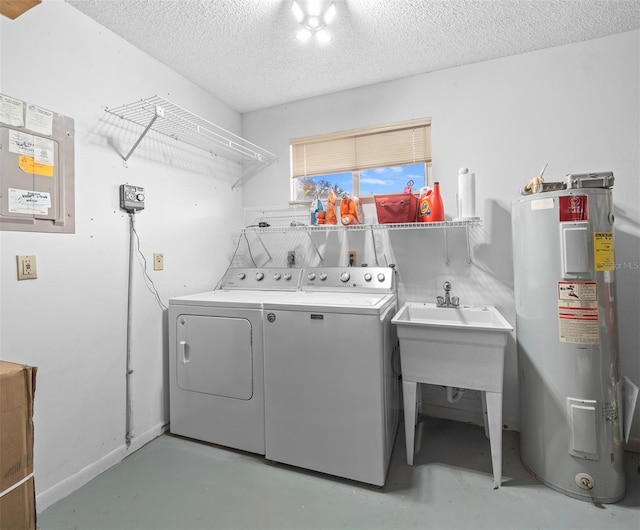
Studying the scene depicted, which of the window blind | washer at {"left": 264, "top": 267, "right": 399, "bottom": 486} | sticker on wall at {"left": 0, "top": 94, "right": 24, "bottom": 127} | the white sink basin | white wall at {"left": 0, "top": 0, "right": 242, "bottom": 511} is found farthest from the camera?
the window blind

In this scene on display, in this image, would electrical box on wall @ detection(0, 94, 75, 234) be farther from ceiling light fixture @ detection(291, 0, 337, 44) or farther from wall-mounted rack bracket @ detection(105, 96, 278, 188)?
ceiling light fixture @ detection(291, 0, 337, 44)

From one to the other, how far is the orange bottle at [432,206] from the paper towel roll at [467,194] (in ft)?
0.42

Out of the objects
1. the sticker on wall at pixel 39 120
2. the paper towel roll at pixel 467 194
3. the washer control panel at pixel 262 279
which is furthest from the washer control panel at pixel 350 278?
the sticker on wall at pixel 39 120

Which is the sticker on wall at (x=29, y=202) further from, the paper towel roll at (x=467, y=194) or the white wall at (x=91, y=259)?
the paper towel roll at (x=467, y=194)

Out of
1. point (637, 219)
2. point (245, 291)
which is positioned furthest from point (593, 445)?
point (245, 291)

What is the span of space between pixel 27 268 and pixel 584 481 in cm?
281

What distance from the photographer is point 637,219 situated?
6.33 feet

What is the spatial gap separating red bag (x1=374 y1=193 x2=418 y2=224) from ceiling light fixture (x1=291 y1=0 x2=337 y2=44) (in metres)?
1.03

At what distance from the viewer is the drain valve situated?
5.09ft

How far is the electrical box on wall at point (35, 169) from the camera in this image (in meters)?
1.42

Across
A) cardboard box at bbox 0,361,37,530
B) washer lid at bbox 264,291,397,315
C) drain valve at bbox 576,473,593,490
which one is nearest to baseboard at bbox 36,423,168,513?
cardboard box at bbox 0,361,37,530

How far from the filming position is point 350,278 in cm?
232

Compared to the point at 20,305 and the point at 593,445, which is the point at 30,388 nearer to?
the point at 20,305

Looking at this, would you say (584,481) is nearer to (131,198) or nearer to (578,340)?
(578,340)
